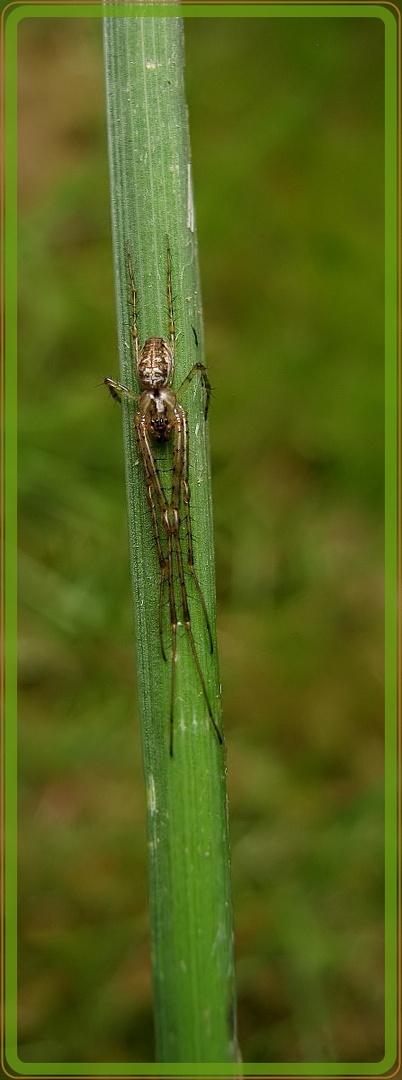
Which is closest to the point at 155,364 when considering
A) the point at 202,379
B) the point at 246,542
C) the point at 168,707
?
the point at 202,379

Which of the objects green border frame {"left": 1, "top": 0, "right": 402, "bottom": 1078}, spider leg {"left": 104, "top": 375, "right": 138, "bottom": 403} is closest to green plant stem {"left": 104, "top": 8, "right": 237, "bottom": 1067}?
spider leg {"left": 104, "top": 375, "right": 138, "bottom": 403}

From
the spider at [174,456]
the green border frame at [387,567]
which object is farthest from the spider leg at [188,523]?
the green border frame at [387,567]

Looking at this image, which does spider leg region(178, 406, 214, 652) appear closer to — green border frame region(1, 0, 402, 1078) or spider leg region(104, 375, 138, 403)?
spider leg region(104, 375, 138, 403)

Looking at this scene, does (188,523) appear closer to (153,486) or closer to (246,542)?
(153,486)

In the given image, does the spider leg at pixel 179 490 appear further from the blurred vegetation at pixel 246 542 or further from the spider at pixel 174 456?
the blurred vegetation at pixel 246 542

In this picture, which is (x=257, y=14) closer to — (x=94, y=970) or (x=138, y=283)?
(x=138, y=283)

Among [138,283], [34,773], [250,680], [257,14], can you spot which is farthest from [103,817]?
[257,14]
